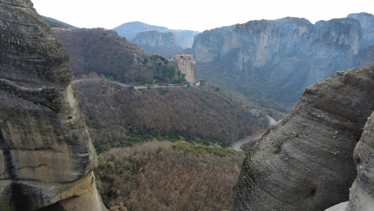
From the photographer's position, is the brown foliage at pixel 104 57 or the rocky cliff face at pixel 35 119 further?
the brown foliage at pixel 104 57

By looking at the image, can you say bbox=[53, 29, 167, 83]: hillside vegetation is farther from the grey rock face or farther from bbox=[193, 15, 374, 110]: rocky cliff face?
bbox=[193, 15, 374, 110]: rocky cliff face

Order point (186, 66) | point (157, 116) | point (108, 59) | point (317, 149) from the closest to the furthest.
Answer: point (317, 149)
point (157, 116)
point (108, 59)
point (186, 66)

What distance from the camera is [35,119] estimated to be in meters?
7.02

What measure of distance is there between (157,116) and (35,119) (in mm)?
26611

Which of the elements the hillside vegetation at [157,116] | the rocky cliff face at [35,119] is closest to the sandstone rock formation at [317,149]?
the rocky cliff face at [35,119]

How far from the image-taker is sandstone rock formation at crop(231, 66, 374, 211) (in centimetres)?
456

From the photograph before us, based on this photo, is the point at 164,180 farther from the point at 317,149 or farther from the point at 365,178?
the point at 365,178

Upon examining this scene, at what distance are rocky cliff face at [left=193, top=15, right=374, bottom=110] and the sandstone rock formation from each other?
7540 cm

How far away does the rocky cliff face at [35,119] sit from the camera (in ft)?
21.8

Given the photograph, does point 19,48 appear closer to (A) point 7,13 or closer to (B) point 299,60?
(A) point 7,13

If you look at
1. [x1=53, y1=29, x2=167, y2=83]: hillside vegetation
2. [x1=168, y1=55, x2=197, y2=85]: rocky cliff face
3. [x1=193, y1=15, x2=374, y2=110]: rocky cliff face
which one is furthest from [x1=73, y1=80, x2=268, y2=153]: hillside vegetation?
[x1=193, y1=15, x2=374, y2=110]: rocky cliff face

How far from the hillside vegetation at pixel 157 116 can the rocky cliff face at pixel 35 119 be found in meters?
16.2

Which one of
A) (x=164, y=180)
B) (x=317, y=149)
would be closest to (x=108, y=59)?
(x=164, y=180)

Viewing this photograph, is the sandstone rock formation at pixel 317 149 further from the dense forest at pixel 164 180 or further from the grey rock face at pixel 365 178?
the dense forest at pixel 164 180
